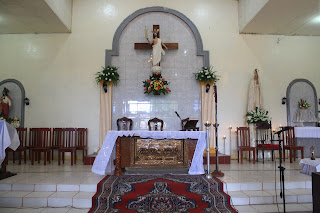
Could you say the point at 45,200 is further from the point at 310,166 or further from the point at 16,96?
the point at 310,166

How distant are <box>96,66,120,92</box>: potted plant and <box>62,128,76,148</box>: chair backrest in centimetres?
148

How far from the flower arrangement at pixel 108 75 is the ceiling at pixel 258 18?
1.73m

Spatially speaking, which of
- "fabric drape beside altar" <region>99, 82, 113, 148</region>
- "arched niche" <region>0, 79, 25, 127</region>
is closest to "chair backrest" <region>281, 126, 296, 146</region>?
"fabric drape beside altar" <region>99, 82, 113, 148</region>

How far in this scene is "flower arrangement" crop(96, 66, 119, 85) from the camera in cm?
651

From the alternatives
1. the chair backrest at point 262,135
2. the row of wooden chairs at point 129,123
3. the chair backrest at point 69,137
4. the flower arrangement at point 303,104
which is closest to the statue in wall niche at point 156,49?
the row of wooden chairs at point 129,123

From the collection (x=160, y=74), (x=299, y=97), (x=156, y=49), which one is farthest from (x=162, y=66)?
(x=299, y=97)

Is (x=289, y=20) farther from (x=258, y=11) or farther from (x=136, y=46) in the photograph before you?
(x=136, y=46)

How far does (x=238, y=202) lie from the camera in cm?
368

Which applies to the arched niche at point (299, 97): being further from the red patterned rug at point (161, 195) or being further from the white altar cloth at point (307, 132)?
the red patterned rug at point (161, 195)

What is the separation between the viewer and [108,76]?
653 cm

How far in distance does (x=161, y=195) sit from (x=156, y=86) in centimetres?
330

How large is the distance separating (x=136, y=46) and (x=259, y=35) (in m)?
3.81

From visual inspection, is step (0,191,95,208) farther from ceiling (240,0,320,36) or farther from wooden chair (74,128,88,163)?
ceiling (240,0,320,36)

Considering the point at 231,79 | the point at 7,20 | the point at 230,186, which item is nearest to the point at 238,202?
the point at 230,186
